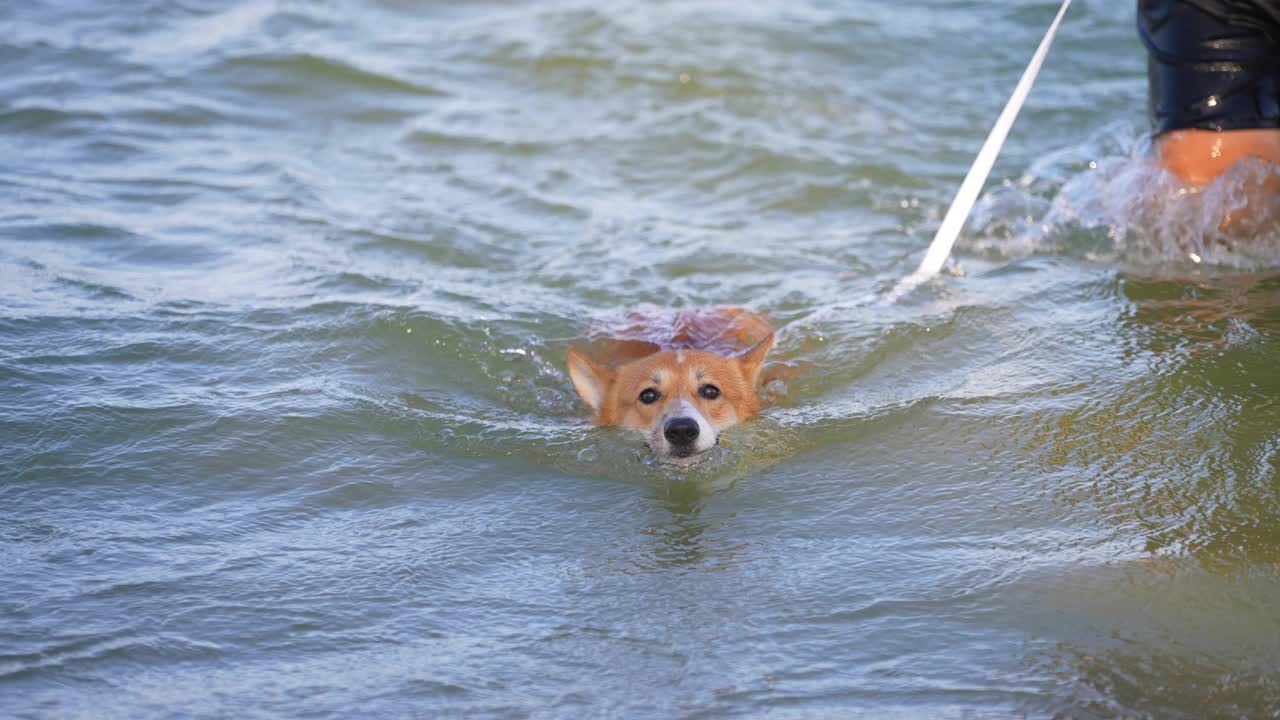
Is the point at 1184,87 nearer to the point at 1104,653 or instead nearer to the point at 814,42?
the point at 1104,653

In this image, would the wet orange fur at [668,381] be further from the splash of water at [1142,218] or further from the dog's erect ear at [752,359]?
the splash of water at [1142,218]

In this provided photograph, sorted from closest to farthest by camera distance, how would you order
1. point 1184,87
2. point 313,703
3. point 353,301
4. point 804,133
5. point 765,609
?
1. point 313,703
2. point 765,609
3. point 1184,87
4. point 353,301
5. point 804,133

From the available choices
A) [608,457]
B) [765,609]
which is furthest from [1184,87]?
[765,609]

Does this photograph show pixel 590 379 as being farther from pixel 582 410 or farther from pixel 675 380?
pixel 675 380

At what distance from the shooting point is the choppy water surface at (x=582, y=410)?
2.93 m

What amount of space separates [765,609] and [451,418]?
1736 millimetres

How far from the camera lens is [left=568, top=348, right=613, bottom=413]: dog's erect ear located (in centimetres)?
485

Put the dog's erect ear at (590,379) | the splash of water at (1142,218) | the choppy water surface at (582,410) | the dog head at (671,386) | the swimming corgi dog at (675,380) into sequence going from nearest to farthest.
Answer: the choppy water surface at (582,410), the swimming corgi dog at (675,380), the dog head at (671,386), the dog's erect ear at (590,379), the splash of water at (1142,218)

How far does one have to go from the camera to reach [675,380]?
4.83m

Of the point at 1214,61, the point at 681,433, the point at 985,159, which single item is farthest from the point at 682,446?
the point at 1214,61

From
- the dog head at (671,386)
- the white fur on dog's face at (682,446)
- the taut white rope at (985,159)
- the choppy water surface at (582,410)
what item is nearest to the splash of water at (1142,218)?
the choppy water surface at (582,410)

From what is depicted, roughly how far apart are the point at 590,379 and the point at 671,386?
0.32 m

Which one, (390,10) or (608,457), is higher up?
(390,10)

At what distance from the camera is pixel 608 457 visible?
14.2 ft
